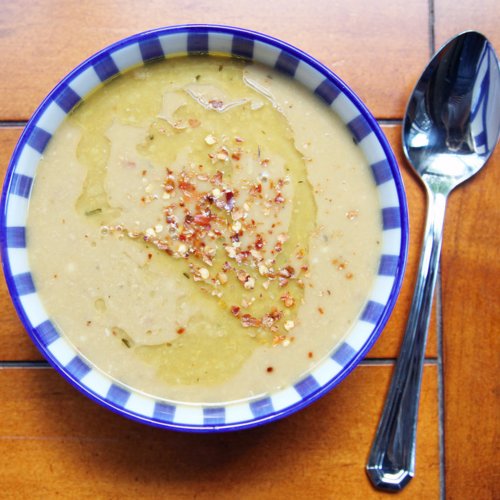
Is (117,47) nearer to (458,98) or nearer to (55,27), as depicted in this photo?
(55,27)

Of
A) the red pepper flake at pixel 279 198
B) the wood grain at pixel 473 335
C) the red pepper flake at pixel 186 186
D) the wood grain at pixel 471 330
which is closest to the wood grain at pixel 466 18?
the wood grain at pixel 471 330

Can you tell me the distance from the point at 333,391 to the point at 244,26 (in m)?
0.72

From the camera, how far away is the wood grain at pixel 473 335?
3.65 ft

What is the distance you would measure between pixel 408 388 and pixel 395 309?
0.15 m

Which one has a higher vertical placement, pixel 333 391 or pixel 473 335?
pixel 473 335

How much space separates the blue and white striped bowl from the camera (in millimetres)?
949

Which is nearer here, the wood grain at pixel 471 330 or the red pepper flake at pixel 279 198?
the red pepper flake at pixel 279 198

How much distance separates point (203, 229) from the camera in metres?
0.99

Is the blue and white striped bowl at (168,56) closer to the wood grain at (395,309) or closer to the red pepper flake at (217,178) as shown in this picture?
the wood grain at (395,309)

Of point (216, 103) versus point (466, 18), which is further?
point (466, 18)

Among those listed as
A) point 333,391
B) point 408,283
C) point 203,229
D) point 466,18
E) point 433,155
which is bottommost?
point 333,391

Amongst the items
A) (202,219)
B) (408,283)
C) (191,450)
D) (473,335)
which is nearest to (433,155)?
(408,283)

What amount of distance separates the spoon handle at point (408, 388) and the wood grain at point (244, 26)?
257 mm

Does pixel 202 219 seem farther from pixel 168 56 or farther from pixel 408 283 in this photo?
pixel 408 283
